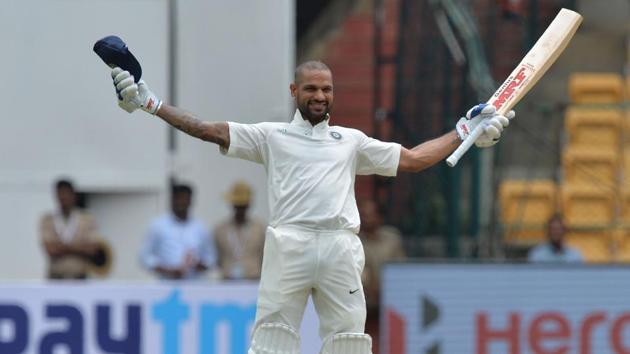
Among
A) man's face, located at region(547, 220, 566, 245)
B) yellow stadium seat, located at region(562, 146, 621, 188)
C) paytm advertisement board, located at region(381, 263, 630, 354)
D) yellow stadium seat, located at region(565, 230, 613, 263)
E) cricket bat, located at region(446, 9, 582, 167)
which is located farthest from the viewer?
yellow stadium seat, located at region(562, 146, 621, 188)

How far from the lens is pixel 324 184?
6.62 meters

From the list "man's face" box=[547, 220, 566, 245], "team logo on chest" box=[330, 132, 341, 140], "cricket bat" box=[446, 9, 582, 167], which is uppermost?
"cricket bat" box=[446, 9, 582, 167]

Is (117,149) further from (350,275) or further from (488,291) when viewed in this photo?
(350,275)

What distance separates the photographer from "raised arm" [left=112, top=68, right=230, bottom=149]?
6383 millimetres

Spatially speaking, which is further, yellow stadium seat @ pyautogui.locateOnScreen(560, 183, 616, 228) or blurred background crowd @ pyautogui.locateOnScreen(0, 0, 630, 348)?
yellow stadium seat @ pyautogui.locateOnScreen(560, 183, 616, 228)

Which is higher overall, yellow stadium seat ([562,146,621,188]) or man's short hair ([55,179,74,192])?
yellow stadium seat ([562,146,621,188])

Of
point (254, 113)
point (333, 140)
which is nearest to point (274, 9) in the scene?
point (254, 113)

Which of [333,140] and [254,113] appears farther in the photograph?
[254,113]

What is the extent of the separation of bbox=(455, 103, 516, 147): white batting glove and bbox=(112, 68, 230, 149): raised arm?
1017mm

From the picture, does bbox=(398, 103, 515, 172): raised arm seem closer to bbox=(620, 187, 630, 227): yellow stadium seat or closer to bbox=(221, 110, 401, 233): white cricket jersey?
bbox=(221, 110, 401, 233): white cricket jersey

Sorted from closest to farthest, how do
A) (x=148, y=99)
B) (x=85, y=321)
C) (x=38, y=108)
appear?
(x=148, y=99) → (x=85, y=321) → (x=38, y=108)

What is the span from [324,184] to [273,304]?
553 millimetres

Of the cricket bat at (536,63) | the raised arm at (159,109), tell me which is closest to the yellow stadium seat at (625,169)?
the cricket bat at (536,63)

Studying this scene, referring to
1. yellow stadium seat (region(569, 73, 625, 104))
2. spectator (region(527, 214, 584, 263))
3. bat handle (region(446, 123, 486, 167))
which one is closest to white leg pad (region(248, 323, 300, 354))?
bat handle (region(446, 123, 486, 167))
